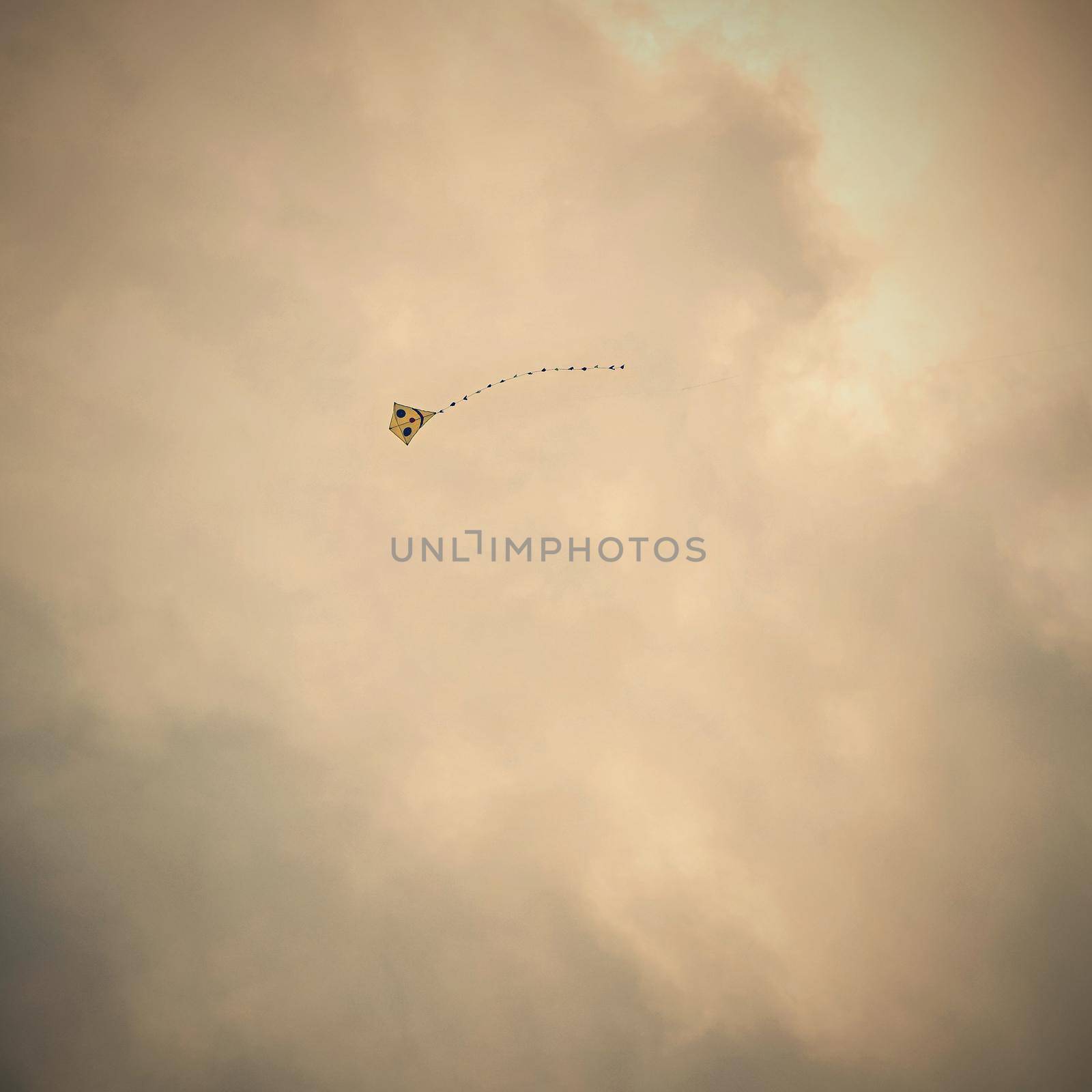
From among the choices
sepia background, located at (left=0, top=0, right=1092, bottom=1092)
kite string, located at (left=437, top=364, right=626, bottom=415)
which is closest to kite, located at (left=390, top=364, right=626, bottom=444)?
kite string, located at (left=437, top=364, right=626, bottom=415)

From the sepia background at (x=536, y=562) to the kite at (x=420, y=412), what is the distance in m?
0.16

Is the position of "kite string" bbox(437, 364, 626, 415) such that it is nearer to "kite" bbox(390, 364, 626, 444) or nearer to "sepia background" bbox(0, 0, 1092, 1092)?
"kite" bbox(390, 364, 626, 444)

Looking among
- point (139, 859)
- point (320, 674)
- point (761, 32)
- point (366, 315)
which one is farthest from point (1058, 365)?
point (139, 859)

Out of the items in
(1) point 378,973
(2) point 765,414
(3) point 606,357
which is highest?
(3) point 606,357

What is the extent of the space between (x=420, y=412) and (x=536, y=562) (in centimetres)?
274

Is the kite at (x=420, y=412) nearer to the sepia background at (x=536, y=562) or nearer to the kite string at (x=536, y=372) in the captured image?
the kite string at (x=536, y=372)

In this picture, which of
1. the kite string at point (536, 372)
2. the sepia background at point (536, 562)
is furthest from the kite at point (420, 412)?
the sepia background at point (536, 562)

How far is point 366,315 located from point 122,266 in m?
3.49

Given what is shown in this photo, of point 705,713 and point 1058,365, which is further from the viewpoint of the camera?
point 705,713

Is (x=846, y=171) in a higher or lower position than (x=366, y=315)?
higher

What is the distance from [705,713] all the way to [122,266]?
10.6 meters

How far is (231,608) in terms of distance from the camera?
32.4 feet

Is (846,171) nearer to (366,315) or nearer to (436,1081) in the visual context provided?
(366,315)

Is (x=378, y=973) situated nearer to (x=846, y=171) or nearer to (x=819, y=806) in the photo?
(x=819, y=806)
